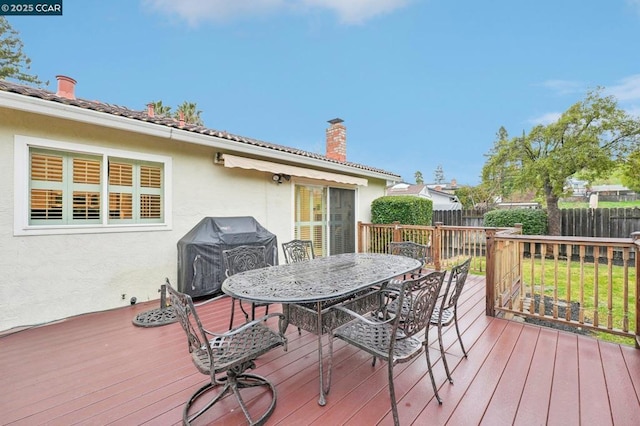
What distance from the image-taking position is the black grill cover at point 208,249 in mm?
4207

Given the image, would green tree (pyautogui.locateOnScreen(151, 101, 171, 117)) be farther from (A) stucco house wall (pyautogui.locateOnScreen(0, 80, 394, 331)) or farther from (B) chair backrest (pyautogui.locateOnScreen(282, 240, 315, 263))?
(B) chair backrest (pyautogui.locateOnScreen(282, 240, 315, 263))

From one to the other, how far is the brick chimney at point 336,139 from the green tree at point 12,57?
54.3ft

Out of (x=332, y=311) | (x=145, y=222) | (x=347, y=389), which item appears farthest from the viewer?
(x=145, y=222)

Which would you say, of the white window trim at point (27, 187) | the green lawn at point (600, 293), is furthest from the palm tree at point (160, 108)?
the green lawn at point (600, 293)

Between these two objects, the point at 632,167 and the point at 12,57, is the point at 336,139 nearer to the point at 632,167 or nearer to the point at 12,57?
the point at 632,167

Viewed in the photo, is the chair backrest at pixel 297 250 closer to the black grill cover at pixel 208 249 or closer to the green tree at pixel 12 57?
the black grill cover at pixel 208 249

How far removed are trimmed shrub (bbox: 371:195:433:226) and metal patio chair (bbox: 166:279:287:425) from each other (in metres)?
5.96

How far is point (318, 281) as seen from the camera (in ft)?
8.29

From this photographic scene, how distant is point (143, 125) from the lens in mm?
3887

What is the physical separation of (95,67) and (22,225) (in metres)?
12.1

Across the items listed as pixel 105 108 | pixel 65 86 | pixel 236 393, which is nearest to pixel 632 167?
pixel 236 393

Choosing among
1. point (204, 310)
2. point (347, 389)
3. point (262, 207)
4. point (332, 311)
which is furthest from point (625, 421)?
point (262, 207)

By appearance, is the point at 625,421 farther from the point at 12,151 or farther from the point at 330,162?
the point at 12,151

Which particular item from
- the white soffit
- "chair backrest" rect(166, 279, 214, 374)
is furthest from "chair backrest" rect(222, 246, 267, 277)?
the white soffit
